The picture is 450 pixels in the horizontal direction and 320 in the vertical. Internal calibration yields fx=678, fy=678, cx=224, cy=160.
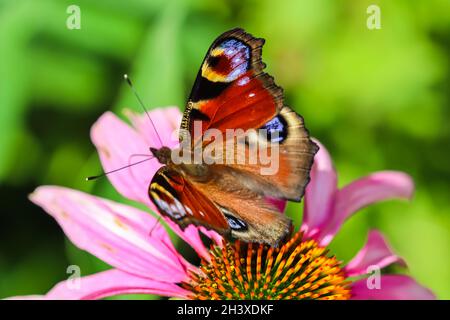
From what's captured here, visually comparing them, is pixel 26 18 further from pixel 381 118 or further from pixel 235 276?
pixel 381 118

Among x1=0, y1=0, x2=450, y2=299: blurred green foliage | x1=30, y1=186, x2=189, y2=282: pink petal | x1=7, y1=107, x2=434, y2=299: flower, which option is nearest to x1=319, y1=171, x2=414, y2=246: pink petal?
x1=7, y1=107, x2=434, y2=299: flower

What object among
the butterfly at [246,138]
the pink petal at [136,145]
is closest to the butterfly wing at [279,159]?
the butterfly at [246,138]

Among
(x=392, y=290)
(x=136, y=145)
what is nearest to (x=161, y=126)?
(x=136, y=145)

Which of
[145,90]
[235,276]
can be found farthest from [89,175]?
[235,276]

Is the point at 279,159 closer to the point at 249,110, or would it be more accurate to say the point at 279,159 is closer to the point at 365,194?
the point at 249,110

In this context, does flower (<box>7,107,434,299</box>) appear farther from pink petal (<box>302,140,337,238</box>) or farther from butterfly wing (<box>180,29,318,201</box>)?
butterfly wing (<box>180,29,318,201</box>)

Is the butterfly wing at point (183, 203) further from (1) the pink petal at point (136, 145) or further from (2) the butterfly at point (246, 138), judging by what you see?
(1) the pink petal at point (136, 145)
